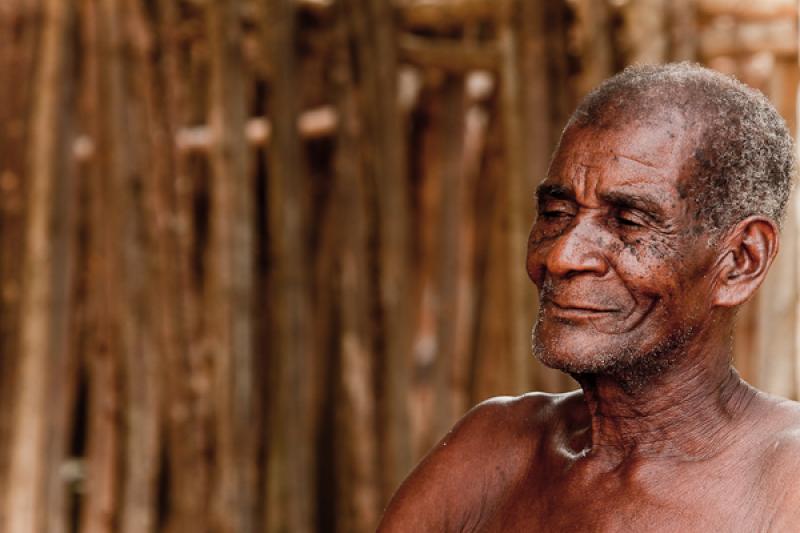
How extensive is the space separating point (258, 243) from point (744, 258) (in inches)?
122

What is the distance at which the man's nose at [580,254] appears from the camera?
74.7 inches

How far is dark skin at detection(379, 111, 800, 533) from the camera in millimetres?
1859

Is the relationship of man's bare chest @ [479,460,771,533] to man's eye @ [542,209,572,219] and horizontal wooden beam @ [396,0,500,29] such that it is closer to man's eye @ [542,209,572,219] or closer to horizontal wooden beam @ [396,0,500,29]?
man's eye @ [542,209,572,219]

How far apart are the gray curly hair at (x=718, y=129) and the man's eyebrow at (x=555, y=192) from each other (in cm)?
10

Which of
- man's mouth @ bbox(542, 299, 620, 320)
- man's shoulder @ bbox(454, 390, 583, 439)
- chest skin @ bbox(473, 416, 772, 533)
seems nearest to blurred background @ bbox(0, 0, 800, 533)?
man's shoulder @ bbox(454, 390, 583, 439)

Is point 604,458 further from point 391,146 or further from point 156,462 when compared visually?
point 156,462

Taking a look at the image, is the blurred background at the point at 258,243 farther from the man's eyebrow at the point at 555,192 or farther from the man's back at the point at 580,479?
the man's eyebrow at the point at 555,192

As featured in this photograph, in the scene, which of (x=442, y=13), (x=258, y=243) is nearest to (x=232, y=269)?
(x=258, y=243)

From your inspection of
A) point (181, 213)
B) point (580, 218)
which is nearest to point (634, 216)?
point (580, 218)

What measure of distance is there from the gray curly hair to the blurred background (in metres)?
2.05

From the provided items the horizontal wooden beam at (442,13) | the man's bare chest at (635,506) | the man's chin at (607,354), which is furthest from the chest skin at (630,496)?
the horizontal wooden beam at (442,13)

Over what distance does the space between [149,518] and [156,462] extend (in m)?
0.19

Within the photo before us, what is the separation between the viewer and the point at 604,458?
6.63 feet

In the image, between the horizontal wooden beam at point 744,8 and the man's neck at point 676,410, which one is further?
the horizontal wooden beam at point 744,8
